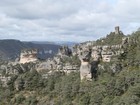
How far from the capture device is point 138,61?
10738 centimetres

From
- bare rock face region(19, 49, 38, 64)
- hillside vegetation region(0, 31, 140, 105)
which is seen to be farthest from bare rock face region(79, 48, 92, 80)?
bare rock face region(19, 49, 38, 64)

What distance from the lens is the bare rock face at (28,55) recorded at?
474 feet

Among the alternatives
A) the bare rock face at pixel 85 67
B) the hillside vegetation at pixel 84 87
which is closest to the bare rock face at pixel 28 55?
the hillside vegetation at pixel 84 87

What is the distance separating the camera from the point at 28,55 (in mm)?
146000

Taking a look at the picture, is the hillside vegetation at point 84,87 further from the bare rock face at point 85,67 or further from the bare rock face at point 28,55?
the bare rock face at point 28,55

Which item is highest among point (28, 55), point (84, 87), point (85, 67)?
point (28, 55)

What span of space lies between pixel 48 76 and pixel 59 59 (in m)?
8.41

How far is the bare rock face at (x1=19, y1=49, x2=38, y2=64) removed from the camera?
14438 centimetres

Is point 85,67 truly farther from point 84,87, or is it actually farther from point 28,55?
point 28,55

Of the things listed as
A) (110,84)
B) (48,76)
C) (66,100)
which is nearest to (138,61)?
(110,84)

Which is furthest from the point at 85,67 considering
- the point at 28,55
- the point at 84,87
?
the point at 28,55

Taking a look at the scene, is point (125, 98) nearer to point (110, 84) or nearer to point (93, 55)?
point (110, 84)

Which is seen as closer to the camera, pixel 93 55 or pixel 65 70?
pixel 93 55

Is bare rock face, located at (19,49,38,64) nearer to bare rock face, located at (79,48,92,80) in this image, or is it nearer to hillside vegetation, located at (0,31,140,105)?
hillside vegetation, located at (0,31,140,105)
